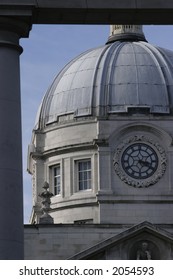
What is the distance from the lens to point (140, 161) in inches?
4011

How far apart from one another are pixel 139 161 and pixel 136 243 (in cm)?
1224

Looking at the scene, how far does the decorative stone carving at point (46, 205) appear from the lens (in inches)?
3681

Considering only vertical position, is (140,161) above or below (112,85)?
below

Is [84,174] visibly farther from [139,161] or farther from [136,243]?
[136,243]

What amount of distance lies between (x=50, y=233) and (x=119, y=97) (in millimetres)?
13051

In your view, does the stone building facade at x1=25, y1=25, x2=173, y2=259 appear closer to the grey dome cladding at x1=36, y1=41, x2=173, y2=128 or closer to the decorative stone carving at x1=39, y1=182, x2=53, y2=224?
the grey dome cladding at x1=36, y1=41, x2=173, y2=128

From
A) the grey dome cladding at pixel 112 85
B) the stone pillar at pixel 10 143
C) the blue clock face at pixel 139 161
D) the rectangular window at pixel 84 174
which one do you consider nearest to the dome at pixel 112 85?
the grey dome cladding at pixel 112 85

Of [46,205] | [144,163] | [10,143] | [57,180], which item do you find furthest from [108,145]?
[10,143]

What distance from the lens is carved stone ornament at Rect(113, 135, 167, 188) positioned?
10112 cm

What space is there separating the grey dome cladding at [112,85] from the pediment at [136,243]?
12.5m

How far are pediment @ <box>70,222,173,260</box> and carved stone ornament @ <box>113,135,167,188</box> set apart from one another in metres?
9.29

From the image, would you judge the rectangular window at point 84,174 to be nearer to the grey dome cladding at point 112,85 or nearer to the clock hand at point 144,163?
the grey dome cladding at point 112,85
